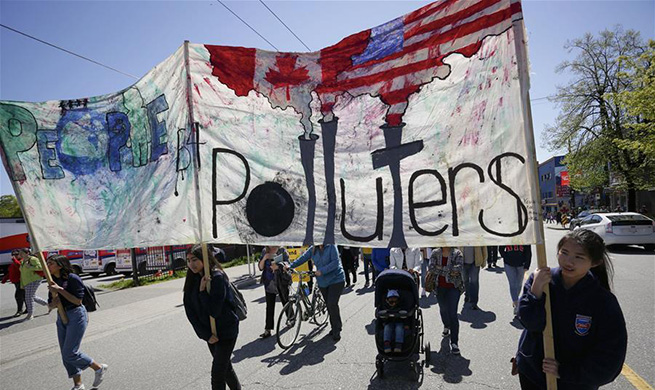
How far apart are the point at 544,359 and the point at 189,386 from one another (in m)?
4.10

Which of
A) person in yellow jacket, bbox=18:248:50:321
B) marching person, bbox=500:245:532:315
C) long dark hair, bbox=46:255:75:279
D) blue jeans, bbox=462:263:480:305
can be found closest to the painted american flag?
long dark hair, bbox=46:255:75:279

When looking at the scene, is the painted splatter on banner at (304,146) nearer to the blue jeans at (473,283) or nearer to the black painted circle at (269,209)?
the black painted circle at (269,209)

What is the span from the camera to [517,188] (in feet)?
7.70

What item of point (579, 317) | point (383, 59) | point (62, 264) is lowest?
point (579, 317)

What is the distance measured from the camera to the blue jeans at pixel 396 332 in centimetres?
448

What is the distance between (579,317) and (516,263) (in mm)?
4915

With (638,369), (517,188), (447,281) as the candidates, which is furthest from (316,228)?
(638,369)

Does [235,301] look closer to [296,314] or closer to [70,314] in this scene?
[70,314]

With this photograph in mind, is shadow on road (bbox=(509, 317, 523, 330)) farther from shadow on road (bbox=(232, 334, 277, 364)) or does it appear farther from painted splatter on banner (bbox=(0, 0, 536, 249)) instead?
painted splatter on banner (bbox=(0, 0, 536, 249))

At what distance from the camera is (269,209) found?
313 centimetres

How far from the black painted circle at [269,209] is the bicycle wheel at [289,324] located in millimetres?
3317

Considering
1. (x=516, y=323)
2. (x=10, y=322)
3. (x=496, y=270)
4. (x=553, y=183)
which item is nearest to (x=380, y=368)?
(x=516, y=323)

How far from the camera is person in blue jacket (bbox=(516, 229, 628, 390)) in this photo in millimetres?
2148

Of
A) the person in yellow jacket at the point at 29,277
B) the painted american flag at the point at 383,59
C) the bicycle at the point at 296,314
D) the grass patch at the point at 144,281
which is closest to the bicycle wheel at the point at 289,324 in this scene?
the bicycle at the point at 296,314
